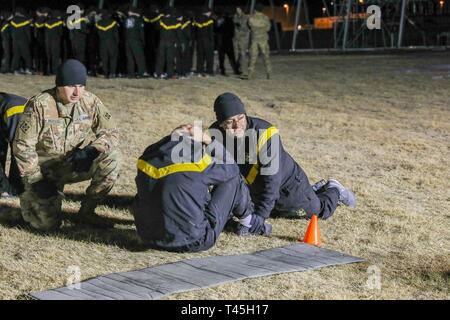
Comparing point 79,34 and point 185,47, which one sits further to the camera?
point 79,34

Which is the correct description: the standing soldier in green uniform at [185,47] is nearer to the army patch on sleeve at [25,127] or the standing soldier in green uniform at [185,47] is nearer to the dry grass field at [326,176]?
the dry grass field at [326,176]

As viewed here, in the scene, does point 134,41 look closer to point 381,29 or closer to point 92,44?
point 92,44

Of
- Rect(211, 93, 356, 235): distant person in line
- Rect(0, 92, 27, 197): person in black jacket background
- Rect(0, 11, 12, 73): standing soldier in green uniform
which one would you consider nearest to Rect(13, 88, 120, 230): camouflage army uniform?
Rect(0, 92, 27, 197): person in black jacket background

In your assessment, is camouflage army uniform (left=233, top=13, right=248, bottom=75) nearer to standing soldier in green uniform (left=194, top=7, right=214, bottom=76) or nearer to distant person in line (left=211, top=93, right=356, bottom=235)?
standing soldier in green uniform (left=194, top=7, right=214, bottom=76)

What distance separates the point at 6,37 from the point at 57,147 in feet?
53.5

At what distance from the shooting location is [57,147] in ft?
25.2

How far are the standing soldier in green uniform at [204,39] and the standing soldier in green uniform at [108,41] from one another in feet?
6.70

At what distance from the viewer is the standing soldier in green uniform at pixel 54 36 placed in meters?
22.1

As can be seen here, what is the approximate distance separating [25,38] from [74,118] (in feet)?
52.4

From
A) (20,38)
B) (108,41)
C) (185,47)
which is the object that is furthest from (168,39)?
(20,38)

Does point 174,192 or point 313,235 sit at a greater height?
point 174,192

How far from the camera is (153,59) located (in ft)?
73.2
